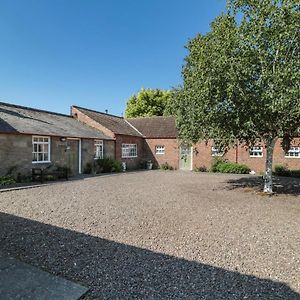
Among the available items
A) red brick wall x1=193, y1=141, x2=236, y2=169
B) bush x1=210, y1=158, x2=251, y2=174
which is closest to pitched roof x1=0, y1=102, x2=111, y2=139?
red brick wall x1=193, y1=141, x2=236, y2=169

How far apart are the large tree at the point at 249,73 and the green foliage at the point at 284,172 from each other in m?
10.9

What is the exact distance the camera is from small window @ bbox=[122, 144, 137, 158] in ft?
85.0

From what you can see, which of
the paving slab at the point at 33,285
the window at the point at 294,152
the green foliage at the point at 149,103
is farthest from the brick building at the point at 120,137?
the paving slab at the point at 33,285

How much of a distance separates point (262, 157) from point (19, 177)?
727 inches

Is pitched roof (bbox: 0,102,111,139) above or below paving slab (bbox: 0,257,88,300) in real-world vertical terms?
above

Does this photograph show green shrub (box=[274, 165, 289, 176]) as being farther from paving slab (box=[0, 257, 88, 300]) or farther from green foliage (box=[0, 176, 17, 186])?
paving slab (box=[0, 257, 88, 300])

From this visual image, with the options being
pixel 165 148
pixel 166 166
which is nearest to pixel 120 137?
pixel 165 148

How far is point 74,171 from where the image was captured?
66.6 ft

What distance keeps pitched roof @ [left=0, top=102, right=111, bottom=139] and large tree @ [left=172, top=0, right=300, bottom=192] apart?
33.2ft

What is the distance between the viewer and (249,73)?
10.4 meters

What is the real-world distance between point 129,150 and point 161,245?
21269 mm

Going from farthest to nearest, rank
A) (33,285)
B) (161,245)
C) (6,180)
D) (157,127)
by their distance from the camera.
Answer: (157,127) < (6,180) < (161,245) < (33,285)

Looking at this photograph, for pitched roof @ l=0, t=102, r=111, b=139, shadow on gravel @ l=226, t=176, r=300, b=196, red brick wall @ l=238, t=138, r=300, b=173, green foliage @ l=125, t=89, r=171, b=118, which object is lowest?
shadow on gravel @ l=226, t=176, r=300, b=196

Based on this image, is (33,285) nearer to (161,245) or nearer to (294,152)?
(161,245)
